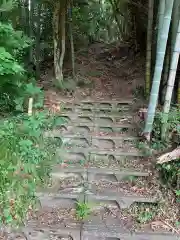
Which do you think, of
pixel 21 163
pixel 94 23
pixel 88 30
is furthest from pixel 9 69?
pixel 94 23

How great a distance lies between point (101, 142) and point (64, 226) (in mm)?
1634

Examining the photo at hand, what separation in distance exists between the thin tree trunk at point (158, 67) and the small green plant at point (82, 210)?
1302 mm

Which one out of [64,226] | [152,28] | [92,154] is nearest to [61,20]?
[152,28]

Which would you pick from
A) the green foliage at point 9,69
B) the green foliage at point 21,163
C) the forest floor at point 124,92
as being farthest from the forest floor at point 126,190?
the green foliage at point 9,69

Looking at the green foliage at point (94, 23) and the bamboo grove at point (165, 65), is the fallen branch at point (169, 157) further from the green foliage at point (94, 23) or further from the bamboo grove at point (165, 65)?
the green foliage at point (94, 23)

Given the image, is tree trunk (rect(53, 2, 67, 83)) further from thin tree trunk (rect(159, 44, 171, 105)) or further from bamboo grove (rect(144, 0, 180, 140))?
bamboo grove (rect(144, 0, 180, 140))

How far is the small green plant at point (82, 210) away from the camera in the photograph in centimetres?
317

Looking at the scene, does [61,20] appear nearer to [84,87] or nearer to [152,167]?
[84,87]

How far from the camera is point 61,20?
6.41m

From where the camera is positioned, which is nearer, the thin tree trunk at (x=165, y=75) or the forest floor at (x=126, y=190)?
the forest floor at (x=126, y=190)

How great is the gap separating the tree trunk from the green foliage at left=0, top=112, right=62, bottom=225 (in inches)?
86.2

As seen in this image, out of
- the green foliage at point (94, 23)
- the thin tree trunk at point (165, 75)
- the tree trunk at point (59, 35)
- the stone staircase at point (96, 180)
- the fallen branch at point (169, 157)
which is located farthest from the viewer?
the green foliage at point (94, 23)

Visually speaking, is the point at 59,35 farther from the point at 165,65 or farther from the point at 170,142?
the point at 170,142

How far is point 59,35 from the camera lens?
6.58 m
